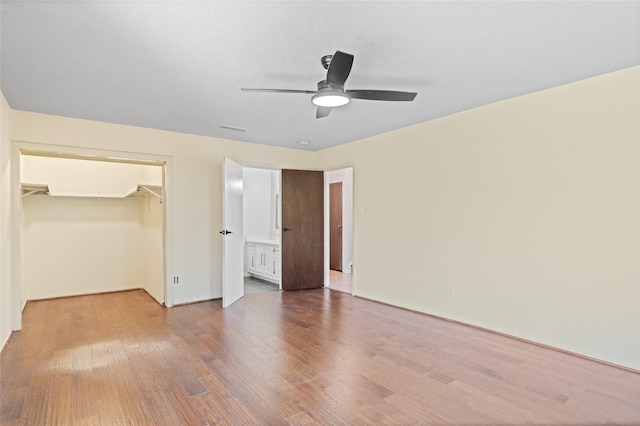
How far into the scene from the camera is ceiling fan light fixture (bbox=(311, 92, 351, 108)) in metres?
2.49

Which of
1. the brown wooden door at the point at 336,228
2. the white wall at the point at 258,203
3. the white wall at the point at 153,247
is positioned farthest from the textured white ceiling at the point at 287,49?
the brown wooden door at the point at 336,228

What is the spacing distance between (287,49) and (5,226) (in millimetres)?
3350

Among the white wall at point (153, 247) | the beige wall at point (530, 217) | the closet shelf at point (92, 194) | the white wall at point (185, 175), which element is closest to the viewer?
the beige wall at point (530, 217)

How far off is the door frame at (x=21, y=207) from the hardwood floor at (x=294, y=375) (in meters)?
0.47

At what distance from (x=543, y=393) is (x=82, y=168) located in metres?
6.42

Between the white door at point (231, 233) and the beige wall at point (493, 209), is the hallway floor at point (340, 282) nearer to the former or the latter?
the beige wall at point (493, 209)

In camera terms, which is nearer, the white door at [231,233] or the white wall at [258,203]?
the white door at [231,233]

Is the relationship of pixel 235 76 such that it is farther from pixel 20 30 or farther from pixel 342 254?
pixel 342 254

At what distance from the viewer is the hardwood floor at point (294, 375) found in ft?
6.86

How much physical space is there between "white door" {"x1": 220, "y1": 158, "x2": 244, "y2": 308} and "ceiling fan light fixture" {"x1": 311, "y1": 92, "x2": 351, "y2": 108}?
2351 millimetres

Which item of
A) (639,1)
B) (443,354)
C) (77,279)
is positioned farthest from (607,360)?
(77,279)

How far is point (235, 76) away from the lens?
280 centimetres

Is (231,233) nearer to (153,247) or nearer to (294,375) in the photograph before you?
(153,247)

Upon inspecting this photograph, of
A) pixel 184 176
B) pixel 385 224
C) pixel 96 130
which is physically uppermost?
pixel 96 130
